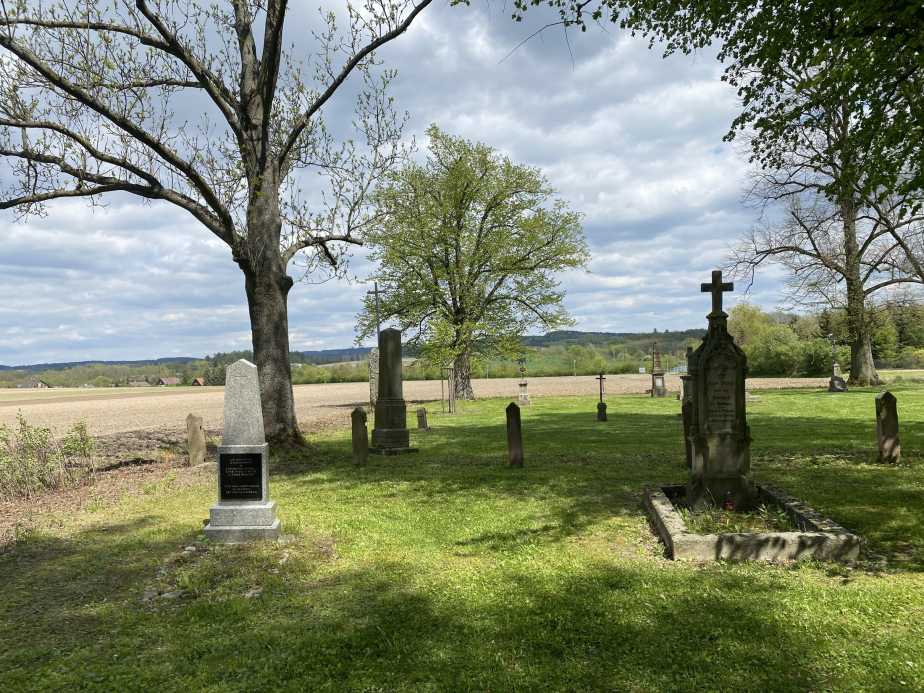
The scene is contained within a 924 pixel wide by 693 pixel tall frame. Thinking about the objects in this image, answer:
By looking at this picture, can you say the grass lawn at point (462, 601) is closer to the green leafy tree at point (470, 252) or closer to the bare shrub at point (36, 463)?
the bare shrub at point (36, 463)

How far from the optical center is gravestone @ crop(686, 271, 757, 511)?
21.6 ft

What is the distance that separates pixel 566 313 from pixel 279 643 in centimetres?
2547

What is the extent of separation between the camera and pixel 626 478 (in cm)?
942

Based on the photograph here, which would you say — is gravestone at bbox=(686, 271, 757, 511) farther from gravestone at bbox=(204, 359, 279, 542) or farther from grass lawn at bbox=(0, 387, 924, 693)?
gravestone at bbox=(204, 359, 279, 542)

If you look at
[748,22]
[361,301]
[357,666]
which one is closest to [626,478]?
[357,666]

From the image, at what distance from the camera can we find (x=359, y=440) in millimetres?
11320

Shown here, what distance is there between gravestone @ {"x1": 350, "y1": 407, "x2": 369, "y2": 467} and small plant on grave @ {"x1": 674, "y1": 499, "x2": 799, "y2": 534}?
6.68m

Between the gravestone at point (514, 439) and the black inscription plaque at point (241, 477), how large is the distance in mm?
5024

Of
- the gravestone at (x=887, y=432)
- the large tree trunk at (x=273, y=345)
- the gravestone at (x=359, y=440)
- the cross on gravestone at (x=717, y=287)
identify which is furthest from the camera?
the large tree trunk at (x=273, y=345)

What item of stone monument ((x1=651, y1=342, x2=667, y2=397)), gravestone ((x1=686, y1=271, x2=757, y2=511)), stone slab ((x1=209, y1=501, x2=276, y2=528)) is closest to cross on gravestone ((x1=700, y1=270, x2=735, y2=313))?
gravestone ((x1=686, y1=271, x2=757, y2=511))

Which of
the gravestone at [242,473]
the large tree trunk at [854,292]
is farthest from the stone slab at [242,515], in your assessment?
the large tree trunk at [854,292]

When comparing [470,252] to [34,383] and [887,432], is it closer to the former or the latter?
[887,432]

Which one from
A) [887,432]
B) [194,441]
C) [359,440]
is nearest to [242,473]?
[359,440]

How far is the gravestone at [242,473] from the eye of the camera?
6730 mm
